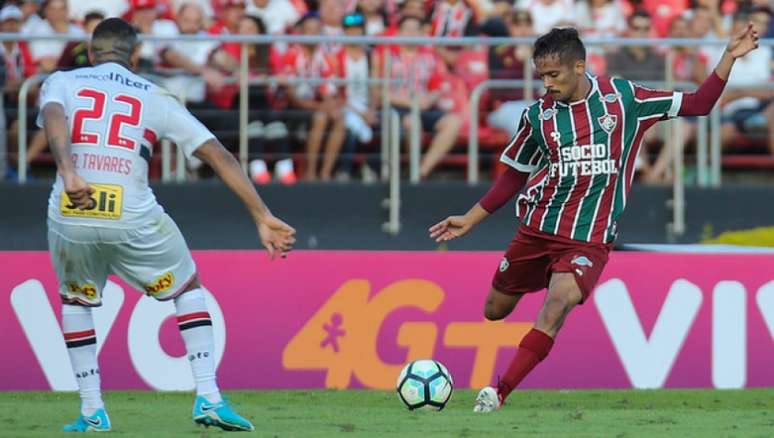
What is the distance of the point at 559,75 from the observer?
8.42 m

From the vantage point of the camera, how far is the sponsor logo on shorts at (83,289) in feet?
24.1

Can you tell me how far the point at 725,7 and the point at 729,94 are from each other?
1603 mm

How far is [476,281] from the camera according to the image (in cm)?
1061

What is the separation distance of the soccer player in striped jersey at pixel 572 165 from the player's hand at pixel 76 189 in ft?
8.29

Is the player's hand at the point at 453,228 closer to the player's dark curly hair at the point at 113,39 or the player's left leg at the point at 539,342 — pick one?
the player's left leg at the point at 539,342

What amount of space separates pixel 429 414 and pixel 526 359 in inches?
23.3

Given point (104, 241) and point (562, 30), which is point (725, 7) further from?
point (104, 241)

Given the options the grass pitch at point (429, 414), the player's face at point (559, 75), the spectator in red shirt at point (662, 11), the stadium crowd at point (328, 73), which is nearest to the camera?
the grass pitch at point (429, 414)

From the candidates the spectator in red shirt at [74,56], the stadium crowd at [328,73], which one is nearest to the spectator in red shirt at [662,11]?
→ the stadium crowd at [328,73]

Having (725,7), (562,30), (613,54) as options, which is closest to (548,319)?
(562,30)

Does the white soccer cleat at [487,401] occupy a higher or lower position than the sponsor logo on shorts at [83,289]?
lower

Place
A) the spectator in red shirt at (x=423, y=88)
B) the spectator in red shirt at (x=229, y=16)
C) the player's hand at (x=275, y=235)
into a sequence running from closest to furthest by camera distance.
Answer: the player's hand at (x=275, y=235) < the spectator in red shirt at (x=423, y=88) < the spectator in red shirt at (x=229, y=16)

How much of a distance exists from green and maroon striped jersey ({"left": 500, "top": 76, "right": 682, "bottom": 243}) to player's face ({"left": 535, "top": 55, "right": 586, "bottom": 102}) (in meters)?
0.14

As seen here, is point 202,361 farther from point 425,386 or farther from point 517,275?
point 517,275
